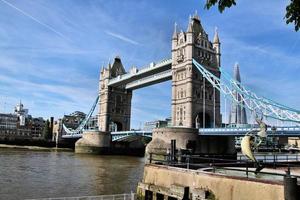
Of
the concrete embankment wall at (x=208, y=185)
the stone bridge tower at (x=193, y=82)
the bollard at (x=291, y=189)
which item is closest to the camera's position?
the bollard at (x=291, y=189)

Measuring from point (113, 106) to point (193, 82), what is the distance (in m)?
35.6

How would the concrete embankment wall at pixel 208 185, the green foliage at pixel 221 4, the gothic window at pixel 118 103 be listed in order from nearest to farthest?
the green foliage at pixel 221 4 < the concrete embankment wall at pixel 208 185 < the gothic window at pixel 118 103

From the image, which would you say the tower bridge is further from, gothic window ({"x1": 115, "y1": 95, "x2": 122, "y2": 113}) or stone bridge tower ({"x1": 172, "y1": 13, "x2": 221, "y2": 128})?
gothic window ({"x1": 115, "y1": 95, "x2": 122, "y2": 113})

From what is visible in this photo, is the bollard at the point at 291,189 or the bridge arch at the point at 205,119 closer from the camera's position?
the bollard at the point at 291,189

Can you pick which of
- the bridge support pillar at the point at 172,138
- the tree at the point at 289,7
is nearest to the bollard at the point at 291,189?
the tree at the point at 289,7

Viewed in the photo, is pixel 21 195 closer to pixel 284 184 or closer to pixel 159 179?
pixel 159 179

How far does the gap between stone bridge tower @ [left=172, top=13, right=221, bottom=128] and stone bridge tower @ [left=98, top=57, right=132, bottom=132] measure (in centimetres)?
3100

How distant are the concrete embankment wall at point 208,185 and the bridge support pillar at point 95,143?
199 feet

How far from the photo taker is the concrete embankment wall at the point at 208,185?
30.9ft

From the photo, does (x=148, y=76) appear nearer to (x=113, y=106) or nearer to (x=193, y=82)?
(x=113, y=106)

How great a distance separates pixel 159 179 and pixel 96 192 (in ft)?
23.7

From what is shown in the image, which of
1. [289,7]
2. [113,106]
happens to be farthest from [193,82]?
[289,7]

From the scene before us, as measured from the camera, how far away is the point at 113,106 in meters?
93.8

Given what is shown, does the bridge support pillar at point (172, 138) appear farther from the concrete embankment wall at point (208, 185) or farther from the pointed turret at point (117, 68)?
the pointed turret at point (117, 68)
